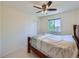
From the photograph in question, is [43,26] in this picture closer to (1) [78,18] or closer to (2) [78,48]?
(1) [78,18]

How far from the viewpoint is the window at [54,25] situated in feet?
13.1

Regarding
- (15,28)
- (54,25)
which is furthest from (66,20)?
(15,28)

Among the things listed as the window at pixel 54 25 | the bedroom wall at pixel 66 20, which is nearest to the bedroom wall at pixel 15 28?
the bedroom wall at pixel 66 20

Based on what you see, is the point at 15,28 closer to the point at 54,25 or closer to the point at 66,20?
the point at 54,25

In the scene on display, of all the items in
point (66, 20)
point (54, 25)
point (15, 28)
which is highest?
point (66, 20)

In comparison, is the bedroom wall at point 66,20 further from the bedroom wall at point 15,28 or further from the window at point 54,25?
the bedroom wall at point 15,28

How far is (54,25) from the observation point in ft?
13.1

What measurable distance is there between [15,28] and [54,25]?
6.36ft

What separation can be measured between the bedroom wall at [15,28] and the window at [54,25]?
1.13 m

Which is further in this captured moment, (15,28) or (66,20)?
(15,28)

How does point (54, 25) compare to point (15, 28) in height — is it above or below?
above

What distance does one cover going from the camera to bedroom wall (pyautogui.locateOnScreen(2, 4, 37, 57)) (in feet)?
11.7

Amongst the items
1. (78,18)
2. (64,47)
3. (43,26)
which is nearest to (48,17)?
Result: (43,26)

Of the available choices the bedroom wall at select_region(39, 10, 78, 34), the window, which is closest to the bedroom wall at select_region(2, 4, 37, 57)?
the bedroom wall at select_region(39, 10, 78, 34)
